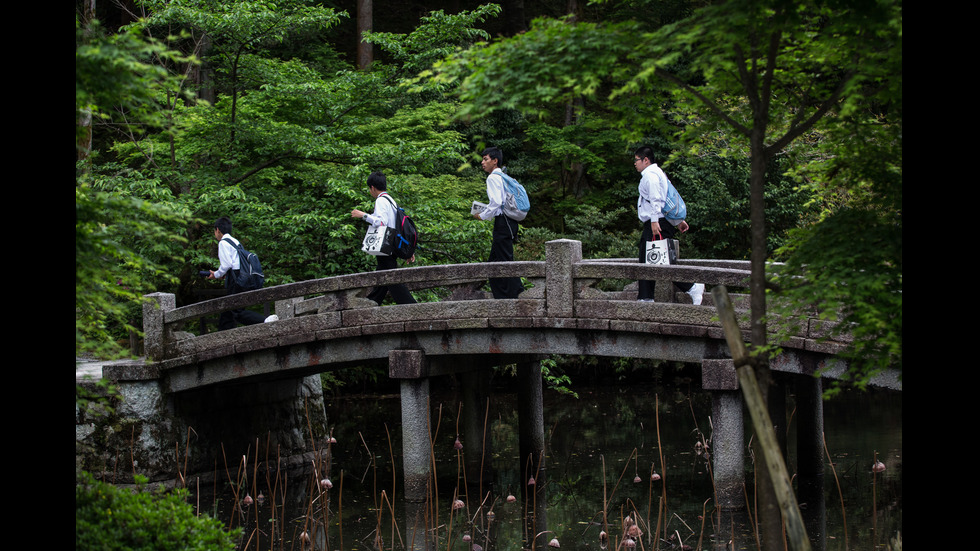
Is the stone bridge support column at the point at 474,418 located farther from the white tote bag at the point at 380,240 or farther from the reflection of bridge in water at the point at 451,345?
the white tote bag at the point at 380,240

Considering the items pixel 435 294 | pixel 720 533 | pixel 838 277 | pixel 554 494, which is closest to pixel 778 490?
pixel 838 277

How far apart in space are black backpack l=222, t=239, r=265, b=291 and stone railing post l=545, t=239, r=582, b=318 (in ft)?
12.4

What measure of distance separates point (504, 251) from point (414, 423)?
210 cm

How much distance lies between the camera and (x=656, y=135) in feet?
67.4

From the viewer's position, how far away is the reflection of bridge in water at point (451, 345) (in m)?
9.18

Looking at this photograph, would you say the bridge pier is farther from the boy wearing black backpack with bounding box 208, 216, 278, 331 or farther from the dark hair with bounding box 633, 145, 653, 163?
the dark hair with bounding box 633, 145, 653, 163

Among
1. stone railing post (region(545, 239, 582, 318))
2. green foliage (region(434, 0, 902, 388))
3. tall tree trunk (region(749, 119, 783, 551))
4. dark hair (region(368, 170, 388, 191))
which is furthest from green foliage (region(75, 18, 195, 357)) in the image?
stone railing post (region(545, 239, 582, 318))

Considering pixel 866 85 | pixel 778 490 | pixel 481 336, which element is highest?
pixel 866 85

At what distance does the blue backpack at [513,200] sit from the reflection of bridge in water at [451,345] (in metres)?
0.55

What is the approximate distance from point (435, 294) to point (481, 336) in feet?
14.0

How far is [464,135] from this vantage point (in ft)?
57.7

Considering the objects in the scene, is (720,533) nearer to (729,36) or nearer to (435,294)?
(729,36)

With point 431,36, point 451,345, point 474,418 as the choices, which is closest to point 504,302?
point 451,345

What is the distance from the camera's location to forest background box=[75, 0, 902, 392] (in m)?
4.74
